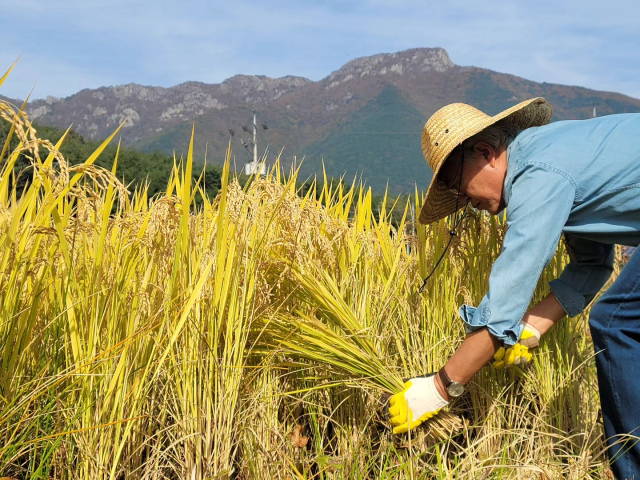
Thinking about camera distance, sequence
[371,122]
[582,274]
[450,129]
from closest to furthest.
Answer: [450,129] → [582,274] → [371,122]

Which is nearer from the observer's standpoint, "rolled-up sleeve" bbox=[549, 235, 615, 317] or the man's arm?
the man's arm

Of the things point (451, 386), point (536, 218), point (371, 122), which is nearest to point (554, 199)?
point (536, 218)

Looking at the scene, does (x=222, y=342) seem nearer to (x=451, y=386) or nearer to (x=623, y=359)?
(x=451, y=386)

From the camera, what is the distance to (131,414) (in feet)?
4.37

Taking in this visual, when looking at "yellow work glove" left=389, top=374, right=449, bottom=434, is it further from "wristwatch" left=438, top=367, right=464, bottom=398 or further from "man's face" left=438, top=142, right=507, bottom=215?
"man's face" left=438, top=142, right=507, bottom=215

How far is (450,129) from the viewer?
5.49 ft

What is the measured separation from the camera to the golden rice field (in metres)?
1.29

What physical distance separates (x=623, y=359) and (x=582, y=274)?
444 mm

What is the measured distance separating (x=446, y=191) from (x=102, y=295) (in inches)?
44.8

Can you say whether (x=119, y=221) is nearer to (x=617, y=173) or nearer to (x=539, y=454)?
(x=617, y=173)

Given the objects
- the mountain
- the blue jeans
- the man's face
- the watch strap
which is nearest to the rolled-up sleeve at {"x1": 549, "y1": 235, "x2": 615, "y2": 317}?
the blue jeans

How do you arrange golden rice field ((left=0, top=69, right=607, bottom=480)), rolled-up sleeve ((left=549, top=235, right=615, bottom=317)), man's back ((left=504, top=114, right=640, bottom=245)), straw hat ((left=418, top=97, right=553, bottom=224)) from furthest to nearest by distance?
rolled-up sleeve ((left=549, top=235, right=615, bottom=317)), straw hat ((left=418, top=97, right=553, bottom=224)), man's back ((left=504, top=114, right=640, bottom=245)), golden rice field ((left=0, top=69, right=607, bottom=480))

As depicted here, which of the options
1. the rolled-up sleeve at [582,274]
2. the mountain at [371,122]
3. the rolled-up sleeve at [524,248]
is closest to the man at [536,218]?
the rolled-up sleeve at [524,248]

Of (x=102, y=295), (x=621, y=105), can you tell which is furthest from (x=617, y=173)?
(x=621, y=105)
